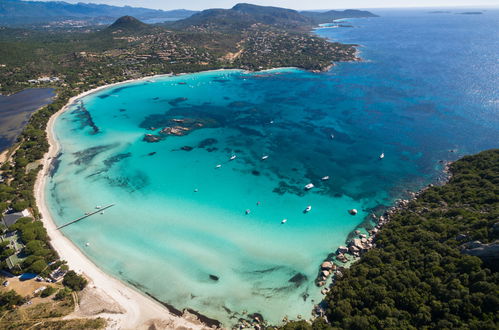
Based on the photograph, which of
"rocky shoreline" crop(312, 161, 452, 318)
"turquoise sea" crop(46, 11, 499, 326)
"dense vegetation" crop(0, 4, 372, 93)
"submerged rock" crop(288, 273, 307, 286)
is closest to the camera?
"rocky shoreline" crop(312, 161, 452, 318)

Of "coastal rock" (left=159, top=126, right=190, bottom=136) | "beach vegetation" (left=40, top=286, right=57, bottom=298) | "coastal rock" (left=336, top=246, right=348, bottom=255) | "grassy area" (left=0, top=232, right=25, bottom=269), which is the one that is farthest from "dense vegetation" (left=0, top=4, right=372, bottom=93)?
"coastal rock" (left=336, top=246, right=348, bottom=255)

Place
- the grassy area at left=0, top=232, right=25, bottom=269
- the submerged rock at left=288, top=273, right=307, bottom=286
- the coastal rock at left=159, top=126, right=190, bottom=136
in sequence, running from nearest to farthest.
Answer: the submerged rock at left=288, top=273, right=307, bottom=286
the grassy area at left=0, top=232, right=25, bottom=269
the coastal rock at left=159, top=126, right=190, bottom=136

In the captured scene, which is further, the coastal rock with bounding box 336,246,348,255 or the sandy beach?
the coastal rock with bounding box 336,246,348,255

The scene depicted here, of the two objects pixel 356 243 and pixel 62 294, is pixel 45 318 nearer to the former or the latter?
pixel 62 294

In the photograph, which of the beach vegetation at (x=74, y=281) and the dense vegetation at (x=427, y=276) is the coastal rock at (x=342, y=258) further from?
the beach vegetation at (x=74, y=281)

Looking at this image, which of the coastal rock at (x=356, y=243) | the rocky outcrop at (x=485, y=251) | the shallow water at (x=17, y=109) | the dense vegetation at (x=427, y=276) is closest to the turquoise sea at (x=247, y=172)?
the coastal rock at (x=356, y=243)

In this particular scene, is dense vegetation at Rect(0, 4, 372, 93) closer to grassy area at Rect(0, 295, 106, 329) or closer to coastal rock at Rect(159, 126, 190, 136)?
coastal rock at Rect(159, 126, 190, 136)
